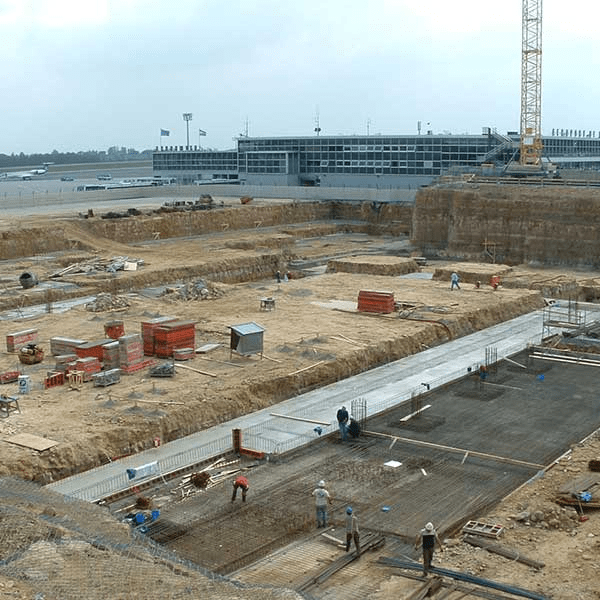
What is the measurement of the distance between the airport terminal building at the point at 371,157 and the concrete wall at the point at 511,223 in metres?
18.7

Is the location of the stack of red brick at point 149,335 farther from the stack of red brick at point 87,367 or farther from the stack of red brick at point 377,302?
the stack of red brick at point 377,302

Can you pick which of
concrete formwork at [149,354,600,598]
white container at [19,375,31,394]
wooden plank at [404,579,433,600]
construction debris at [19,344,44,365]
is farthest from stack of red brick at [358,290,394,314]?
wooden plank at [404,579,433,600]

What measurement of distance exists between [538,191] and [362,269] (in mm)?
12322

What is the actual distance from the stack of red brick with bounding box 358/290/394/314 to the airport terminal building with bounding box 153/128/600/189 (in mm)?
41060

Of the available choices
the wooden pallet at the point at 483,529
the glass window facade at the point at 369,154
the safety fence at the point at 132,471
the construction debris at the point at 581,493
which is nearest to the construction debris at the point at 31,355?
the safety fence at the point at 132,471

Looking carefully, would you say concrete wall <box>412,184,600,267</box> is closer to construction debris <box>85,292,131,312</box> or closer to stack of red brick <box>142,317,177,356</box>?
construction debris <box>85,292,131,312</box>

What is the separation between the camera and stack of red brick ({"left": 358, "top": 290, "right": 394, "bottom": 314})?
31828 millimetres

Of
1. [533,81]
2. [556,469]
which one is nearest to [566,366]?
[556,469]

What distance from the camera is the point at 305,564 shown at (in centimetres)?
1370

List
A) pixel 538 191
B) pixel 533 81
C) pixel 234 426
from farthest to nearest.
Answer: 1. pixel 533 81
2. pixel 538 191
3. pixel 234 426

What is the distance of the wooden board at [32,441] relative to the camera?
17.9 m

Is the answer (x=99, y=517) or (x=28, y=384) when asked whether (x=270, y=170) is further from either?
(x=99, y=517)

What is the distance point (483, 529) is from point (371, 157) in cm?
6775

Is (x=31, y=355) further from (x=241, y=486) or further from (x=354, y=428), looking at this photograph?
(x=241, y=486)
